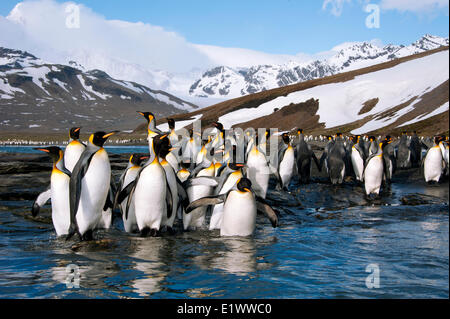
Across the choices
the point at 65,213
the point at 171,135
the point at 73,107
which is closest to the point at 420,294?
the point at 65,213

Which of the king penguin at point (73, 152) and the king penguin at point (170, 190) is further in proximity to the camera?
the king penguin at point (73, 152)

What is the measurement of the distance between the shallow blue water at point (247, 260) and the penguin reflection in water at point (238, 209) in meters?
0.22

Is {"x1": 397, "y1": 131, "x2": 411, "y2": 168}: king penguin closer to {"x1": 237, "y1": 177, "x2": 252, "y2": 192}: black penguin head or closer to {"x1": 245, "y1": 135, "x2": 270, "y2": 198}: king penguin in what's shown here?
{"x1": 245, "y1": 135, "x2": 270, "y2": 198}: king penguin

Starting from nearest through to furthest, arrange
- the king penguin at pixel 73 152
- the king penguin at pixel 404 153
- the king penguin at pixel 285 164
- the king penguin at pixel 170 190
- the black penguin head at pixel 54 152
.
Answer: the black penguin head at pixel 54 152
the king penguin at pixel 170 190
the king penguin at pixel 73 152
the king penguin at pixel 285 164
the king penguin at pixel 404 153

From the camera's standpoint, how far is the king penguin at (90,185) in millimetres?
6969

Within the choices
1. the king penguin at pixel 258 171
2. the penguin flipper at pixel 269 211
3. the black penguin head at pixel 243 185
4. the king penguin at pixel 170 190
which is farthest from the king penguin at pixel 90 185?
the king penguin at pixel 258 171

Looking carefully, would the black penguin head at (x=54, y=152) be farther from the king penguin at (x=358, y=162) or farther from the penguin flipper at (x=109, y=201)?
the king penguin at (x=358, y=162)

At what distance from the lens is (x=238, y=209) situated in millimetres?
7414

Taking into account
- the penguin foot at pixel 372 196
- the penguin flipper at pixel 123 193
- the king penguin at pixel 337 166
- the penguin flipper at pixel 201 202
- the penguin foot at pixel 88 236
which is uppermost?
the king penguin at pixel 337 166

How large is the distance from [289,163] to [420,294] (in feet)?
29.6

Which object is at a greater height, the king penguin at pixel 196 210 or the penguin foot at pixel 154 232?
the king penguin at pixel 196 210

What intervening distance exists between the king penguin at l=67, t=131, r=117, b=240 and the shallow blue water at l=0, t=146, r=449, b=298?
313 mm

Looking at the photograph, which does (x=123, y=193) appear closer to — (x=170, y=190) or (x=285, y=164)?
(x=170, y=190)

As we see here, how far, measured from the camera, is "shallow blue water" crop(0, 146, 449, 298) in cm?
489
